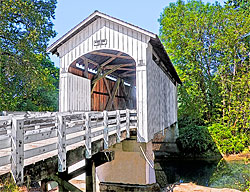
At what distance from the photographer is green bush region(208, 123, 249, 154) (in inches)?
648

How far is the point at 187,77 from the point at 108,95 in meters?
8.99

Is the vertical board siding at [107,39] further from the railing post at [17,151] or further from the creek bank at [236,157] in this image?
the creek bank at [236,157]

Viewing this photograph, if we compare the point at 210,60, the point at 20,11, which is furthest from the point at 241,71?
the point at 20,11

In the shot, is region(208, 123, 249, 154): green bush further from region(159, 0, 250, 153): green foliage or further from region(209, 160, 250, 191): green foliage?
region(209, 160, 250, 191): green foliage

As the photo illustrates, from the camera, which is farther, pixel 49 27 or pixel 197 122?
pixel 197 122

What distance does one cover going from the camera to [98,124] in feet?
19.9

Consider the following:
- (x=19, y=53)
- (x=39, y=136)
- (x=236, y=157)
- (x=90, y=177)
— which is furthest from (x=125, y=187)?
(x=236, y=157)

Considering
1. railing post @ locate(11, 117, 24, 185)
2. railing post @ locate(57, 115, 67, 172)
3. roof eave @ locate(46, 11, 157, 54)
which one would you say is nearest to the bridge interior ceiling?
roof eave @ locate(46, 11, 157, 54)

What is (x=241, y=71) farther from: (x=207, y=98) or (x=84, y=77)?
(x=84, y=77)

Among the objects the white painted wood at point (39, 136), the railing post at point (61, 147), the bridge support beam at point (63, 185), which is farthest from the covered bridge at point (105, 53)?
the white painted wood at point (39, 136)

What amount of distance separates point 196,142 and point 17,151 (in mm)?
15154

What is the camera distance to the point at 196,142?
16.6 meters

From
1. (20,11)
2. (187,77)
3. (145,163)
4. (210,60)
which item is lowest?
(145,163)

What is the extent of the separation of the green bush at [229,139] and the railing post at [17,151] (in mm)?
15919
